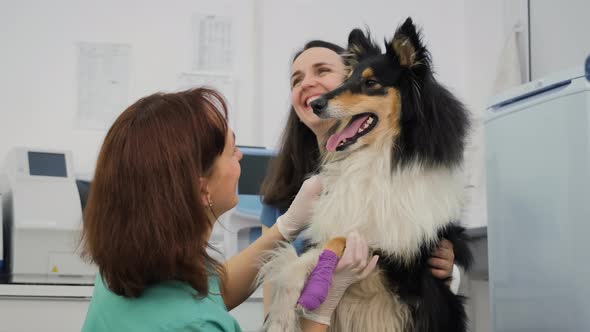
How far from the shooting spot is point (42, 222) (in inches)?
109

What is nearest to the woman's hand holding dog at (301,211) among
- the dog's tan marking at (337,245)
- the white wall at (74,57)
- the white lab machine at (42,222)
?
the dog's tan marking at (337,245)

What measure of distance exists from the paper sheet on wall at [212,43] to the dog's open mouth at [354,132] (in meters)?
2.61

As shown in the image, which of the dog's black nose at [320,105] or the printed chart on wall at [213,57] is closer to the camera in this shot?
the dog's black nose at [320,105]

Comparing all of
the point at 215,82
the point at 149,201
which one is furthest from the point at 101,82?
the point at 149,201

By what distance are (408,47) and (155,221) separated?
0.71 metres

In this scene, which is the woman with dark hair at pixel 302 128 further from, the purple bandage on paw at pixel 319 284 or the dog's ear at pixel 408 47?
the purple bandage on paw at pixel 319 284

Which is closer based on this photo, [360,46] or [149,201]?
[149,201]

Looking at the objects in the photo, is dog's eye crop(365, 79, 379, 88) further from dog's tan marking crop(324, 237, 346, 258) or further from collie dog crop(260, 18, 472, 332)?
dog's tan marking crop(324, 237, 346, 258)

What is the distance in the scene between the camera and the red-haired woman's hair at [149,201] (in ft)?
3.64

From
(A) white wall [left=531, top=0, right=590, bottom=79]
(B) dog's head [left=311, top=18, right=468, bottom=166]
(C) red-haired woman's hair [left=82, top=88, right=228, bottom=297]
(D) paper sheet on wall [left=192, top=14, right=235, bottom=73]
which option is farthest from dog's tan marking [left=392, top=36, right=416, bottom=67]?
(D) paper sheet on wall [left=192, top=14, right=235, bottom=73]

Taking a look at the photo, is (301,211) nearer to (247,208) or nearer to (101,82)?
(247,208)

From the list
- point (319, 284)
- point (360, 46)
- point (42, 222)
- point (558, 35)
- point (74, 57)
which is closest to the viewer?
point (319, 284)

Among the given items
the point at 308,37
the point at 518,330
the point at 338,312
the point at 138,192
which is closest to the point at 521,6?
the point at 308,37

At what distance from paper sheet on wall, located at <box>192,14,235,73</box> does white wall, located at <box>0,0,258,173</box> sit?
38mm
